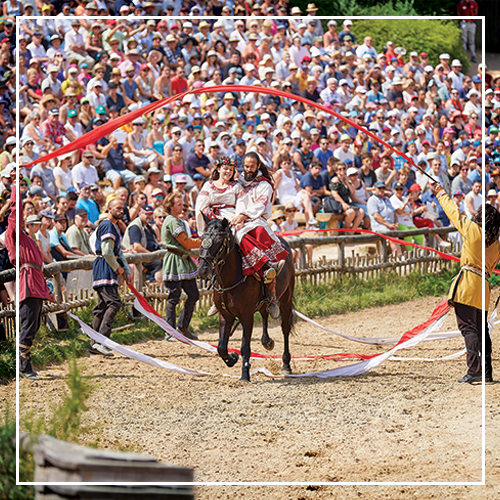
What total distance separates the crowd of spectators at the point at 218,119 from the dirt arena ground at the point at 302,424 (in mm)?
2575

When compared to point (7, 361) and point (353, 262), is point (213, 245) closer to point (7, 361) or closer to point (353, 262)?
point (7, 361)

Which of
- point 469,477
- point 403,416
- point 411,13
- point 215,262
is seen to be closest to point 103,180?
point 215,262

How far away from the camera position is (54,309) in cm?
848

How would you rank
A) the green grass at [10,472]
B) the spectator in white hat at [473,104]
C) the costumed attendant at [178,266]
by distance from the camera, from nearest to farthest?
the green grass at [10,472]
the costumed attendant at [178,266]
the spectator in white hat at [473,104]

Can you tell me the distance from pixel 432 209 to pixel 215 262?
Result: 671cm

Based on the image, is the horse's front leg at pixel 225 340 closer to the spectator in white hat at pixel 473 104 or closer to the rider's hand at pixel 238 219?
the rider's hand at pixel 238 219

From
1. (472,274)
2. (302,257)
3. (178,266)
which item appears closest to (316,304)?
(302,257)

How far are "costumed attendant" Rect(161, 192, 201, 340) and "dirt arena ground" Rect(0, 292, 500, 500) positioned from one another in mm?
1073

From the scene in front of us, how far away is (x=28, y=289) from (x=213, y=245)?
170 centimetres

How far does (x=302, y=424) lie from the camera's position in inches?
233

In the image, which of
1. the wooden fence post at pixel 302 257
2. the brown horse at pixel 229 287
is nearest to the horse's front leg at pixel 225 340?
the brown horse at pixel 229 287

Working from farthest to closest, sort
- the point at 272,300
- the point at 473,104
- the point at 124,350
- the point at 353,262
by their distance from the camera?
the point at 473,104, the point at 353,262, the point at 272,300, the point at 124,350

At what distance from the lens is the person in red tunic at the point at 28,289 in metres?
6.80

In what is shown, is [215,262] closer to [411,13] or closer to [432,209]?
[432,209]
